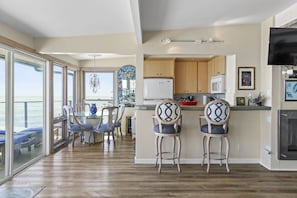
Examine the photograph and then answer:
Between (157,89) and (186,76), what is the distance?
3.00 feet

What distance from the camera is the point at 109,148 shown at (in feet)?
21.0

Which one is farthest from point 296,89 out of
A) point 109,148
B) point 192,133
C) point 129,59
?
point 129,59

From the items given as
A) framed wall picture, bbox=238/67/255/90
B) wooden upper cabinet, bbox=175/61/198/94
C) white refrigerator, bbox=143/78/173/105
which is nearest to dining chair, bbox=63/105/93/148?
white refrigerator, bbox=143/78/173/105

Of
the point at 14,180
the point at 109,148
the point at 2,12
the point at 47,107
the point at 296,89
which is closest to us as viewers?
the point at 2,12

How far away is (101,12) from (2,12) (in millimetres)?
1232

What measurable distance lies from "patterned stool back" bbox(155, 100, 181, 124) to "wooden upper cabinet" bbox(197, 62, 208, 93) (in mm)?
3260

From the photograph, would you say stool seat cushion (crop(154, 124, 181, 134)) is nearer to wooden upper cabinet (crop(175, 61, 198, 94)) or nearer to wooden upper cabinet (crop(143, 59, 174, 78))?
wooden upper cabinet (crop(143, 59, 174, 78))

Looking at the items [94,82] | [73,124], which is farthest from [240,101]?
[94,82]

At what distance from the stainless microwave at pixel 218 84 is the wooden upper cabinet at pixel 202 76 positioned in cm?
44

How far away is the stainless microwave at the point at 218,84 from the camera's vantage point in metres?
6.06

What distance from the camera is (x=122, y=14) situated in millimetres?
3863

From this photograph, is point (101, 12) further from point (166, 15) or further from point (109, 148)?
point (109, 148)

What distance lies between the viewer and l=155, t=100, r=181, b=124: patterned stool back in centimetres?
441

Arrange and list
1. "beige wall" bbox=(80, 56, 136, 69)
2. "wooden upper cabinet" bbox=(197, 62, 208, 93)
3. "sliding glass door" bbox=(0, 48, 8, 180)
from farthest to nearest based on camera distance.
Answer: "beige wall" bbox=(80, 56, 136, 69)
"wooden upper cabinet" bbox=(197, 62, 208, 93)
"sliding glass door" bbox=(0, 48, 8, 180)
